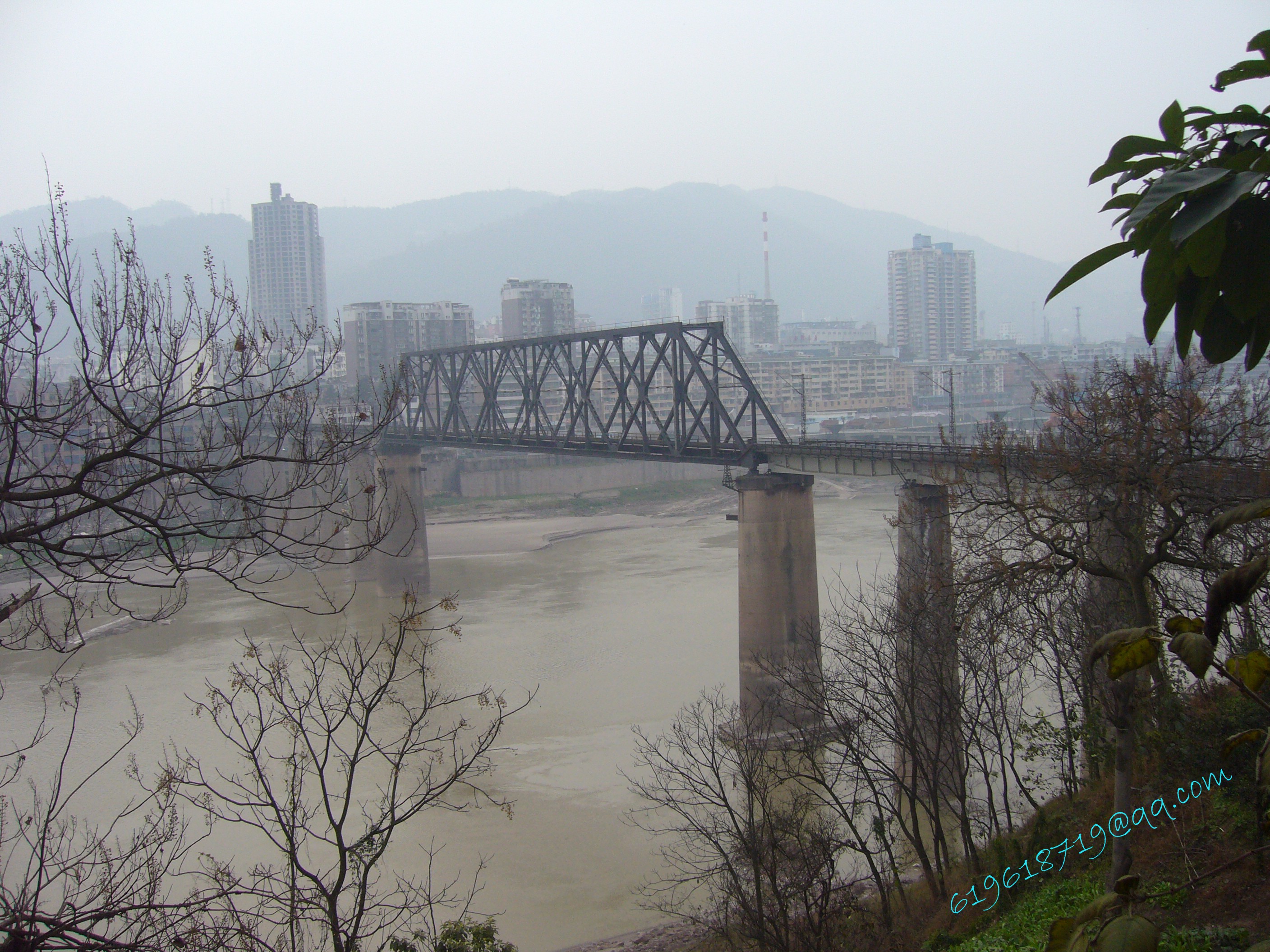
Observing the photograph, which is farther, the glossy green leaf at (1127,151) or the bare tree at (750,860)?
the bare tree at (750,860)

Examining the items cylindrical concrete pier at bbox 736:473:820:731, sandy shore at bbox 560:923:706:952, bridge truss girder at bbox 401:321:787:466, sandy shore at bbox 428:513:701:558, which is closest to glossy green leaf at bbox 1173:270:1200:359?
sandy shore at bbox 560:923:706:952

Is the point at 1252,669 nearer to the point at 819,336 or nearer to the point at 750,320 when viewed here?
the point at 750,320

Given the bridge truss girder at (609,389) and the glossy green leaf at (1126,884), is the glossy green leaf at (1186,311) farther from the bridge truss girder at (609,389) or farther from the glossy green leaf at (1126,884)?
the bridge truss girder at (609,389)

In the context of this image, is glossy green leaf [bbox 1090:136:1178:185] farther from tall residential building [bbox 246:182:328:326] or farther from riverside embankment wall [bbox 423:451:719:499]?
tall residential building [bbox 246:182:328:326]

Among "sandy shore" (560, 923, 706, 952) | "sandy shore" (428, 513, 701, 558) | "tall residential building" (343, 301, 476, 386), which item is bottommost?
"sandy shore" (560, 923, 706, 952)

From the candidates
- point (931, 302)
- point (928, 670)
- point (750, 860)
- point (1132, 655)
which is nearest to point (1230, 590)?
point (1132, 655)

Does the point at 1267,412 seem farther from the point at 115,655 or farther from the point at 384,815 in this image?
the point at 115,655

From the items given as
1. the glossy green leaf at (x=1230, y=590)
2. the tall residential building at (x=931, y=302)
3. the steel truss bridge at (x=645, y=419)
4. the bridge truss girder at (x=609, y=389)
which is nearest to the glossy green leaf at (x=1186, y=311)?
the glossy green leaf at (x=1230, y=590)
